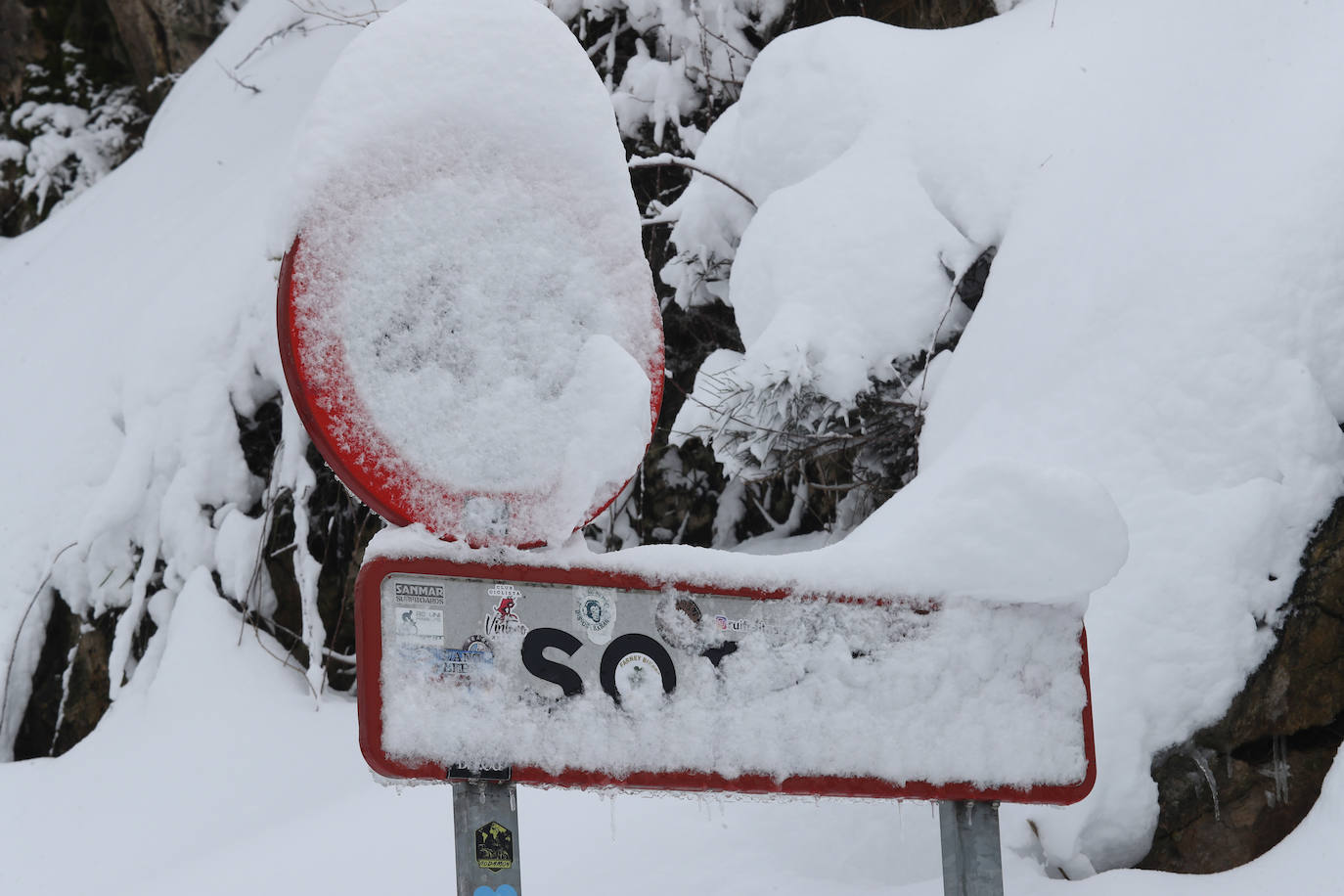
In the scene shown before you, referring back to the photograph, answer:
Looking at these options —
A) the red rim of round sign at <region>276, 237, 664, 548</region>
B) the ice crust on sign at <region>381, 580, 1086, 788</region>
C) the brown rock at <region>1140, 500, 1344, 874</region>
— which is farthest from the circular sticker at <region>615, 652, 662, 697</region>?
the brown rock at <region>1140, 500, 1344, 874</region>

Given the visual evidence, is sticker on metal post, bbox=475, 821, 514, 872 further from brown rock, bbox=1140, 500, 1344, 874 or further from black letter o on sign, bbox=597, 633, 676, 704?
brown rock, bbox=1140, 500, 1344, 874

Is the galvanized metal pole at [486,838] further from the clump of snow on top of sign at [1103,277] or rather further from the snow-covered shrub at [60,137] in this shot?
the snow-covered shrub at [60,137]

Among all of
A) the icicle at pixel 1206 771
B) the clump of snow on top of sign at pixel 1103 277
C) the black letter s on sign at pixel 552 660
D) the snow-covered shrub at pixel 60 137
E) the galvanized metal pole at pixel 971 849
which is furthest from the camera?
the snow-covered shrub at pixel 60 137

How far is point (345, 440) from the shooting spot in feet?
5.54

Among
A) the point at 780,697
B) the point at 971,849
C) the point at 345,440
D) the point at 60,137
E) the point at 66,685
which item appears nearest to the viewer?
the point at 345,440

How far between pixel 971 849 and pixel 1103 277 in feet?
6.10

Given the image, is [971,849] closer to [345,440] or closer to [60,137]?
[345,440]

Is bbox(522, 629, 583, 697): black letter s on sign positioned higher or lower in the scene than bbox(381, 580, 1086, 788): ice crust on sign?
higher

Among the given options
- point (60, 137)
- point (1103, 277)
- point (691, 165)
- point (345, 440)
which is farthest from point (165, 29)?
point (345, 440)

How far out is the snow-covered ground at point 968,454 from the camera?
2.97m

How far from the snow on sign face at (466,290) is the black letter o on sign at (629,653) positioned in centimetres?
19

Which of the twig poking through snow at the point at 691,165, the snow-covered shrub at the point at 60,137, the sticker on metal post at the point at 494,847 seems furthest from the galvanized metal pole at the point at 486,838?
the snow-covered shrub at the point at 60,137

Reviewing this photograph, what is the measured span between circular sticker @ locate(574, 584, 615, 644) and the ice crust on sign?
12 millimetres

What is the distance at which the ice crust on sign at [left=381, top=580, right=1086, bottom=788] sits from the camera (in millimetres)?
1724
